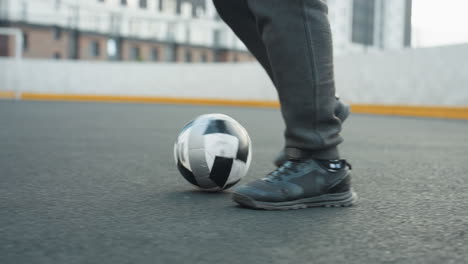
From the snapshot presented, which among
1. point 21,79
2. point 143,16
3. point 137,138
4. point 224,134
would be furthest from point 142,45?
point 224,134

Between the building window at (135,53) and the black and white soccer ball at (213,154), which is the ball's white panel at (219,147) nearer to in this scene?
the black and white soccer ball at (213,154)

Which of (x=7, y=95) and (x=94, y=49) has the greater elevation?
(x=94, y=49)

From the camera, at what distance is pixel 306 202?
2160mm

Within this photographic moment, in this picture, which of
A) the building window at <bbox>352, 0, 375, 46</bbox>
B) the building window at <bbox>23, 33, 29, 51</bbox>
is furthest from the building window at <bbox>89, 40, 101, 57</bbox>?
the building window at <bbox>352, 0, 375, 46</bbox>

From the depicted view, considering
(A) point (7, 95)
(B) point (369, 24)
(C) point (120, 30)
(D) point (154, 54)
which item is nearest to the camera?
(A) point (7, 95)

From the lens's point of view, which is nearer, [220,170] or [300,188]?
[300,188]

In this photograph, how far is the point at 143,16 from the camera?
5119 cm

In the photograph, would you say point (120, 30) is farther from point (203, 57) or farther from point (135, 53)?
point (203, 57)

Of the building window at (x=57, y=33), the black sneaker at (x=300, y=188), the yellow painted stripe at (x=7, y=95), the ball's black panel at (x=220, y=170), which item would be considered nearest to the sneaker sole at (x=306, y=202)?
the black sneaker at (x=300, y=188)

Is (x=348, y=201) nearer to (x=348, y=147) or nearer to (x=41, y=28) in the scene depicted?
(x=348, y=147)

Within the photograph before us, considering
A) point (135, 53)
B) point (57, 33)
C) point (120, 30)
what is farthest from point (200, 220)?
point (135, 53)

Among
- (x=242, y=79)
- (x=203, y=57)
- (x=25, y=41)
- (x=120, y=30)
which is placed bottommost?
(x=203, y=57)

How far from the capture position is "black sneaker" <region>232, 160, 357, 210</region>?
210cm

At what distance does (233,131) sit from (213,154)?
0.15 metres
